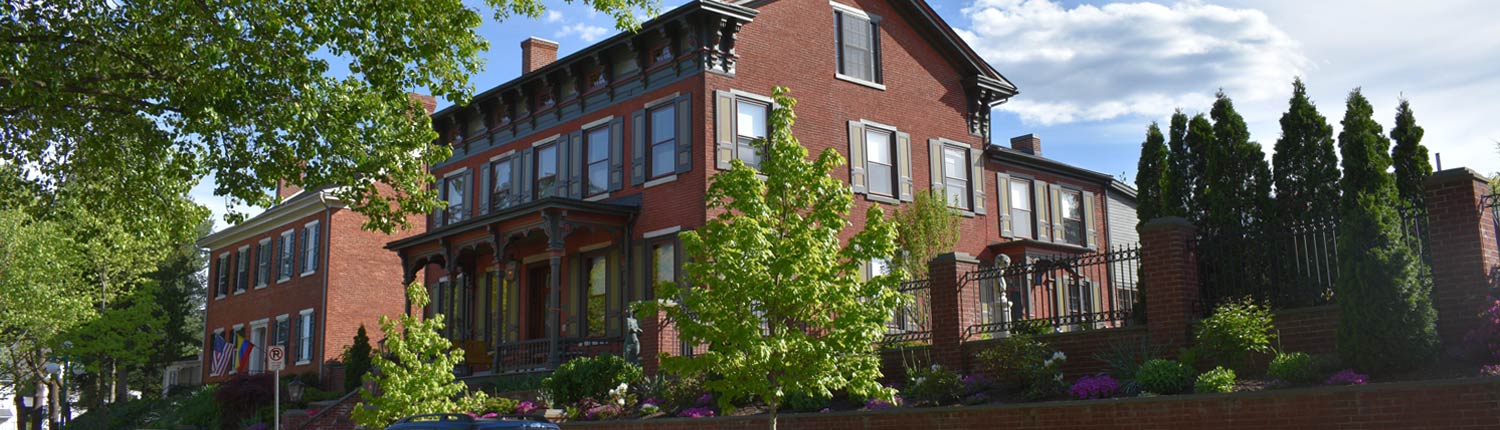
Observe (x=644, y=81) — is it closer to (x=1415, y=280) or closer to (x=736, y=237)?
(x=736, y=237)

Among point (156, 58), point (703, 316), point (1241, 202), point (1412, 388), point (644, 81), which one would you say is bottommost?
point (1412, 388)

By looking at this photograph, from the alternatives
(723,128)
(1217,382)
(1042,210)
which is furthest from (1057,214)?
(1217,382)

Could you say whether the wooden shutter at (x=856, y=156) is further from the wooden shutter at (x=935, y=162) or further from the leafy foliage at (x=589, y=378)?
the leafy foliage at (x=589, y=378)

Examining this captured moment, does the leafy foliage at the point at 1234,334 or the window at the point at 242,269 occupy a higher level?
the window at the point at 242,269

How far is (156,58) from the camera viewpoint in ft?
51.1

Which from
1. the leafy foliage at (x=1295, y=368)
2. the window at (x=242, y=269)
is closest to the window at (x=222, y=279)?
the window at (x=242, y=269)

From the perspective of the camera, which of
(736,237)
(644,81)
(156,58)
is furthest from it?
(644,81)

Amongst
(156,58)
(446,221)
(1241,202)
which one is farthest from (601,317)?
(1241,202)

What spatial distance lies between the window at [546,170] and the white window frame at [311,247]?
1205 cm

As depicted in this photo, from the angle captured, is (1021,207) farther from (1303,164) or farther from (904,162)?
(1303,164)

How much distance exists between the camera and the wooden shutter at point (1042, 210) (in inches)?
1250

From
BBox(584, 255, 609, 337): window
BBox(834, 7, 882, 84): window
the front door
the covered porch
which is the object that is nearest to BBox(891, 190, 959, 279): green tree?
BBox(834, 7, 882, 84): window

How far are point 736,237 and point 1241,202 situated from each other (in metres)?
7.35

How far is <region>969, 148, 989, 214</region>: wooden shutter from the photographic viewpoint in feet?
97.0
